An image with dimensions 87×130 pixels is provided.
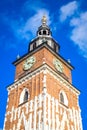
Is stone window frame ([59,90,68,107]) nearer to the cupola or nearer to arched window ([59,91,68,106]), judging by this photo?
arched window ([59,91,68,106])

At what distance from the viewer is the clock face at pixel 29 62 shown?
1597 inches

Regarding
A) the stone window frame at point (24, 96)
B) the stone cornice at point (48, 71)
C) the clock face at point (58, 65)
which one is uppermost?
the clock face at point (58, 65)

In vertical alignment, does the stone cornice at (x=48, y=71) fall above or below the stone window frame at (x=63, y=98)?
Answer: above

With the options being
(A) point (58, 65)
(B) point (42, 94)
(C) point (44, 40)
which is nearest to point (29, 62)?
(A) point (58, 65)

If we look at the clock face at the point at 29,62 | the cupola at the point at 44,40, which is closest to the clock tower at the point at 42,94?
the clock face at the point at 29,62

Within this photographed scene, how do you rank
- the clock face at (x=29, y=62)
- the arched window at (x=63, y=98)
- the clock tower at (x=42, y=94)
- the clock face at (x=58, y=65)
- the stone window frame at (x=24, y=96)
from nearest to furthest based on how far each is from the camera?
1. the clock tower at (x=42, y=94)
2. the stone window frame at (x=24, y=96)
3. the arched window at (x=63, y=98)
4. the clock face at (x=29, y=62)
5. the clock face at (x=58, y=65)

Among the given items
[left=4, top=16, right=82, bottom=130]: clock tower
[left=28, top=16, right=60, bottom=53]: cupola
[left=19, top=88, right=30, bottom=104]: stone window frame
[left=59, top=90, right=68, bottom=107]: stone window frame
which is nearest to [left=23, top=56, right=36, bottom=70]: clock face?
[left=4, top=16, right=82, bottom=130]: clock tower

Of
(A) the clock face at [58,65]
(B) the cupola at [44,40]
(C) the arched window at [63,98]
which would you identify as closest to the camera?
(C) the arched window at [63,98]

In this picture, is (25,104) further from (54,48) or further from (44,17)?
(44,17)

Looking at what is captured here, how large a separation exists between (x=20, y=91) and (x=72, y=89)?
23.9 feet

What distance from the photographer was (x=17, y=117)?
3609 cm

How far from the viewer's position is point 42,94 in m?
34.9

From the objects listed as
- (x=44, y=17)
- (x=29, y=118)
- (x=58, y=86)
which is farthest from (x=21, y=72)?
(x=44, y=17)

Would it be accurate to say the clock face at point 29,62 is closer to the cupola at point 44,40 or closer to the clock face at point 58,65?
the cupola at point 44,40
